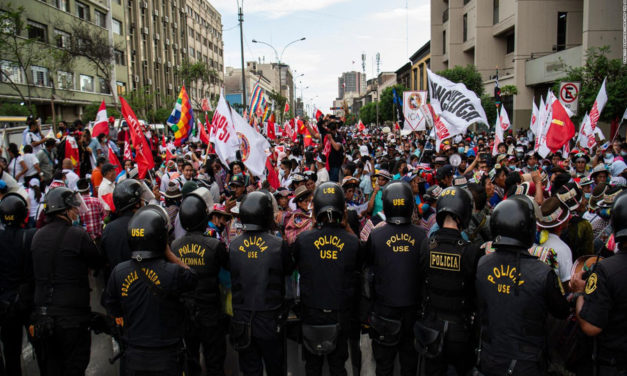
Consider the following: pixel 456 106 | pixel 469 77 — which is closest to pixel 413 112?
pixel 456 106

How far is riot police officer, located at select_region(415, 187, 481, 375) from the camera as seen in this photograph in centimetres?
365

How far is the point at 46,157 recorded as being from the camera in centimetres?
1192

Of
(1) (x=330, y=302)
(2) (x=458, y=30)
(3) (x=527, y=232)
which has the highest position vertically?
(2) (x=458, y=30)

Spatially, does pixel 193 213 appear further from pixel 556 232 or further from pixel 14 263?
pixel 556 232

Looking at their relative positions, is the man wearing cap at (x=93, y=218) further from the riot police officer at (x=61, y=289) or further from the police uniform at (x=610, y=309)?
the police uniform at (x=610, y=309)

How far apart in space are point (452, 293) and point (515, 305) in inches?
23.4

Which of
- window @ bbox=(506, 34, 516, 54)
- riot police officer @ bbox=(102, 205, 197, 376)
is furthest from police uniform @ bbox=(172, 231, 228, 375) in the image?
window @ bbox=(506, 34, 516, 54)

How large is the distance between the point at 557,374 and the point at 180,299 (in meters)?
3.16

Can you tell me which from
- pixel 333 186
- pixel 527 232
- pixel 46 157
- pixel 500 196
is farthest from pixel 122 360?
pixel 46 157

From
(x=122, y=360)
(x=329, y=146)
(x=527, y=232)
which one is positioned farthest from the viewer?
(x=329, y=146)

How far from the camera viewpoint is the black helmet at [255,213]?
4160 millimetres

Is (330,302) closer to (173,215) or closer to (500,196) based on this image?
(173,215)

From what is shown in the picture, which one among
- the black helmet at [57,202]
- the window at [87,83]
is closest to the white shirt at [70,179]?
the black helmet at [57,202]

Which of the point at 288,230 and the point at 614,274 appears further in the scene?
the point at 288,230
